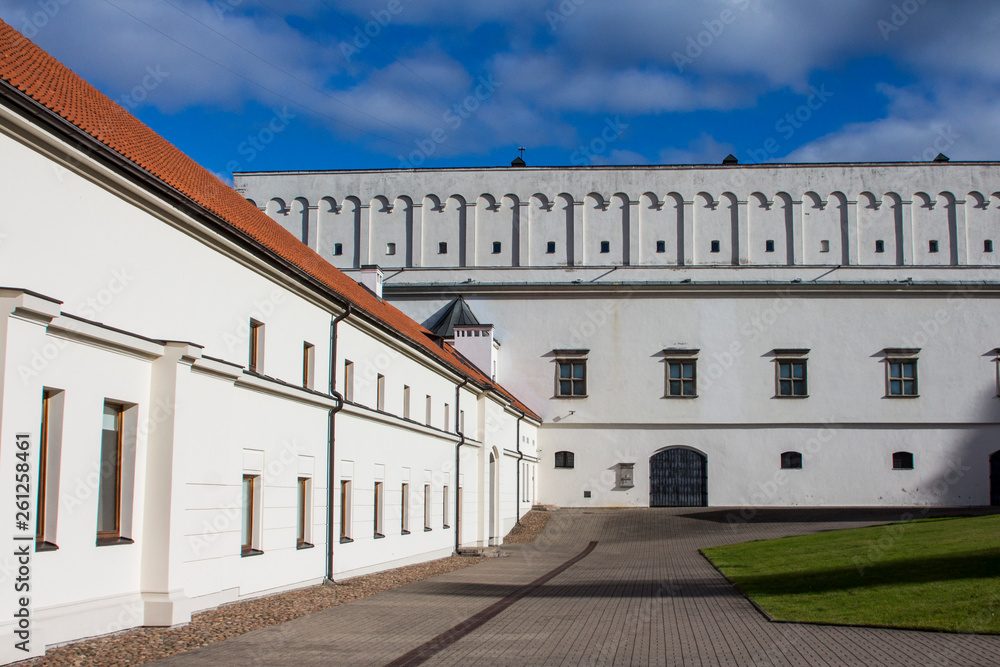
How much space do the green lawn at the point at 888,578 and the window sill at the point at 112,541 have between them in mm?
8398

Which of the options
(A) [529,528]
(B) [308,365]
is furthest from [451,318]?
(B) [308,365]

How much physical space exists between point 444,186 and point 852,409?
67.4 feet

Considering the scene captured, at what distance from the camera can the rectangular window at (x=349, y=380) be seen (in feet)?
62.5

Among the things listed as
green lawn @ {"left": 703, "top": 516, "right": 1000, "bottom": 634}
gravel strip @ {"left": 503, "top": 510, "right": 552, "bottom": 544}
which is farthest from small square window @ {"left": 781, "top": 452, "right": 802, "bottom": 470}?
green lawn @ {"left": 703, "top": 516, "right": 1000, "bottom": 634}

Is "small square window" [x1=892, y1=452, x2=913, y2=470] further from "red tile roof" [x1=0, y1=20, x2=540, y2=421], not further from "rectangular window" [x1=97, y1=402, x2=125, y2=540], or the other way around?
"rectangular window" [x1=97, y1=402, x2=125, y2=540]

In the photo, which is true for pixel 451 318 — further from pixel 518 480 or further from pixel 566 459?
pixel 518 480

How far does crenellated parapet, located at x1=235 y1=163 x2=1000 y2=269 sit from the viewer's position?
142ft

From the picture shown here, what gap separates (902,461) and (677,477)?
939cm

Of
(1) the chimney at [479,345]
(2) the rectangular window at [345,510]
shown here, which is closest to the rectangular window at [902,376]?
(1) the chimney at [479,345]

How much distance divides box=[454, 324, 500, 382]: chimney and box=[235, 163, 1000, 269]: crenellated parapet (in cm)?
488

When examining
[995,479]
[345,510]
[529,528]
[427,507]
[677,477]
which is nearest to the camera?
[345,510]

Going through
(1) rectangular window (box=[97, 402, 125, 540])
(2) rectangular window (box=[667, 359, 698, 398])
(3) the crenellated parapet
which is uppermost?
(3) the crenellated parapet

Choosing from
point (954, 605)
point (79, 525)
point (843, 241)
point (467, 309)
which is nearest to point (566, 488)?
point (467, 309)

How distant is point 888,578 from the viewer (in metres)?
15.5
